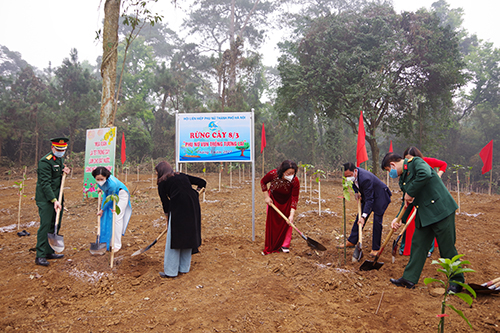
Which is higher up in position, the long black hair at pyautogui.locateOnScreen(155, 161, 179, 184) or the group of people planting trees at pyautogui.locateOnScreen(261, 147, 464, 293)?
the long black hair at pyautogui.locateOnScreen(155, 161, 179, 184)

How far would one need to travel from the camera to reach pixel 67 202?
339 inches

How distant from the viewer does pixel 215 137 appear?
4.88 meters

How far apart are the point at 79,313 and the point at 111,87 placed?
6.34m

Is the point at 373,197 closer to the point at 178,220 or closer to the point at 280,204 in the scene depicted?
the point at 280,204

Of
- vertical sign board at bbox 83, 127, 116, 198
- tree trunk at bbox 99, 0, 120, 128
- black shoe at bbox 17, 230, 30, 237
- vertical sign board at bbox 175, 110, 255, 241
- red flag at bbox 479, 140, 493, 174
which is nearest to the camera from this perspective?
vertical sign board at bbox 175, 110, 255, 241

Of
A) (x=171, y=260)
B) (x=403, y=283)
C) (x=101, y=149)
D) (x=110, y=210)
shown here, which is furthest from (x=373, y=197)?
(x=101, y=149)

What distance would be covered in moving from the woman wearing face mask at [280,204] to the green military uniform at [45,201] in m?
2.97

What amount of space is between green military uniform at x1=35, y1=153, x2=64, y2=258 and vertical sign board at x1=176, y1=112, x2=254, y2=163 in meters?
1.79

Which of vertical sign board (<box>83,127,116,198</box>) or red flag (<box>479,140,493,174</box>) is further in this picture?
red flag (<box>479,140,493,174</box>)

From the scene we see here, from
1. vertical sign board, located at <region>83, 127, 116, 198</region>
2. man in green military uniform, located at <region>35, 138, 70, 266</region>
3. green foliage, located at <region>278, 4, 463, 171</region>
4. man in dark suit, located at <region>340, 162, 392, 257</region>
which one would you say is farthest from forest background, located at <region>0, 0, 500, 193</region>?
man in dark suit, located at <region>340, 162, 392, 257</region>

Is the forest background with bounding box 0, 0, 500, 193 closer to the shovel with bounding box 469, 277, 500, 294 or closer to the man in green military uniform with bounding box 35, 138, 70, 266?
the man in green military uniform with bounding box 35, 138, 70, 266

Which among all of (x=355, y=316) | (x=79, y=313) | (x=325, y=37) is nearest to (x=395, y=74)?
(x=325, y=37)

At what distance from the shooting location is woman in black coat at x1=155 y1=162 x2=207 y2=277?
355 centimetres

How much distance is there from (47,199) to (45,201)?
0.04 m
